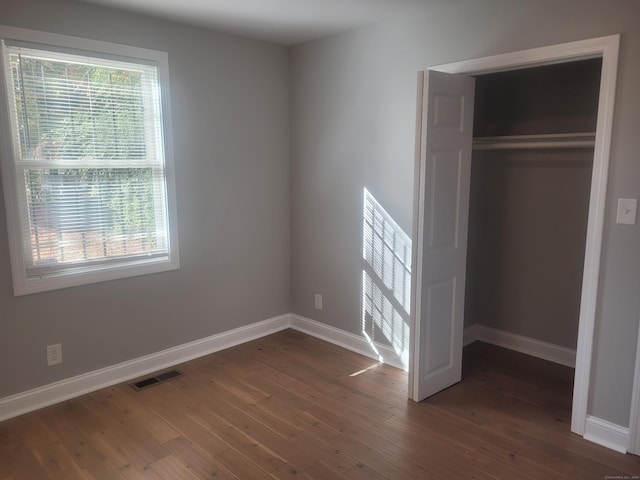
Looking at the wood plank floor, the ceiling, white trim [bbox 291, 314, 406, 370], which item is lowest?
the wood plank floor

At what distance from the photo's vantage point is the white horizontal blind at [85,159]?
2.81m

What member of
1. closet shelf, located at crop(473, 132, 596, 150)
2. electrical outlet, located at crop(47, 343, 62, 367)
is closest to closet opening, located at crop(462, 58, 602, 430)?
closet shelf, located at crop(473, 132, 596, 150)

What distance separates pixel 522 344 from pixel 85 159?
3.58 metres

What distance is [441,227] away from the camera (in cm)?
296

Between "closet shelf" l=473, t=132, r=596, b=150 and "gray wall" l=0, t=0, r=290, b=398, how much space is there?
172 centimetres

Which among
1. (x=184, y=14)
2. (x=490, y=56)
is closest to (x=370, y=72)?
(x=490, y=56)

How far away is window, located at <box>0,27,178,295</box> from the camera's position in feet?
9.11

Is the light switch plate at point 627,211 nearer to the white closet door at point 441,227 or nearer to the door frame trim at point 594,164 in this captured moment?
the door frame trim at point 594,164

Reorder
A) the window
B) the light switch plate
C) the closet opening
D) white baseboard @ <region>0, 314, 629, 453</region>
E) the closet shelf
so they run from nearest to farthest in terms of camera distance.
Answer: the light switch plate, white baseboard @ <region>0, 314, 629, 453</region>, the window, the closet shelf, the closet opening

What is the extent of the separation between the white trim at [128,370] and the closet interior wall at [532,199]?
1.88 m

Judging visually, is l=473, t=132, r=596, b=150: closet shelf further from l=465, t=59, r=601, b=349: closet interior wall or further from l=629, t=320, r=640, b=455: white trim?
l=629, t=320, r=640, b=455: white trim

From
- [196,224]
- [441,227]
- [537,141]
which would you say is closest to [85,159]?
[196,224]

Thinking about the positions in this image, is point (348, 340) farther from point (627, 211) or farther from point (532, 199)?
point (627, 211)

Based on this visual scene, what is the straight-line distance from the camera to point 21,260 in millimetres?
2814
